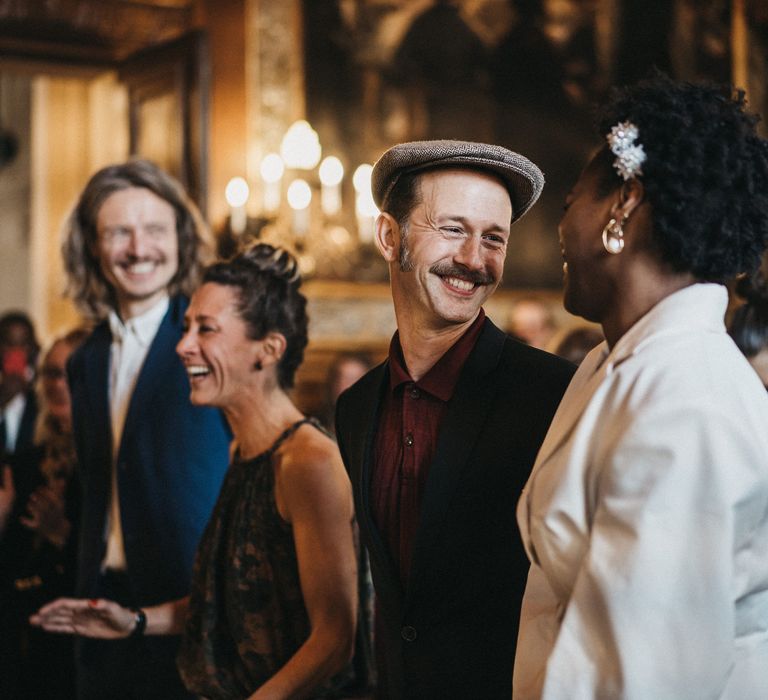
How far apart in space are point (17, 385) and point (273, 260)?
317 cm

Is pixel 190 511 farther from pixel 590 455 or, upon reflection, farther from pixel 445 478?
pixel 590 455

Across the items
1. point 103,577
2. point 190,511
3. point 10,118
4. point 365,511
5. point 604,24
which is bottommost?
point 103,577

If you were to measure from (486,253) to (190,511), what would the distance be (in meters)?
1.31

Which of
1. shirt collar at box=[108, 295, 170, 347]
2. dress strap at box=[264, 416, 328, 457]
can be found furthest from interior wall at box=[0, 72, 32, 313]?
dress strap at box=[264, 416, 328, 457]

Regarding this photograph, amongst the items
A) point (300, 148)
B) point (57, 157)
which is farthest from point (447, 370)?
point (57, 157)

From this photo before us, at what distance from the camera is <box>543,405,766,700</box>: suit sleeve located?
1290 mm

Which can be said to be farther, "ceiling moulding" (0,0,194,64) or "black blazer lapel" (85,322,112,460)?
"ceiling moulding" (0,0,194,64)

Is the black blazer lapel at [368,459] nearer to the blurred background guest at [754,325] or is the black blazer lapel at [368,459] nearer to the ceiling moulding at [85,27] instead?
the blurred background guest at [754,325]

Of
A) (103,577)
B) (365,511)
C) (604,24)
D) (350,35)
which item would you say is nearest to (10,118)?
A: (350,35)

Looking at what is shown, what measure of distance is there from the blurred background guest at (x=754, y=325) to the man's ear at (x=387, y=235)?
128cm

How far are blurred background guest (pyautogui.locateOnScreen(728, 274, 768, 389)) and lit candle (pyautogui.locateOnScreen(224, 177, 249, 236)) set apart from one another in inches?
148

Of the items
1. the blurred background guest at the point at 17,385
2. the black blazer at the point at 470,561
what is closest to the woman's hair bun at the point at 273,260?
the black blazer at the point at 470,561

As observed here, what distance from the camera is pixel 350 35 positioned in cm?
771

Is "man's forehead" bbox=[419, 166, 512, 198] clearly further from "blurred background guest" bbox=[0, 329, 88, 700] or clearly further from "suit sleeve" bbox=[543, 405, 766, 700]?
"blurred background guest" bbox=[0, 329, 88, 700]
